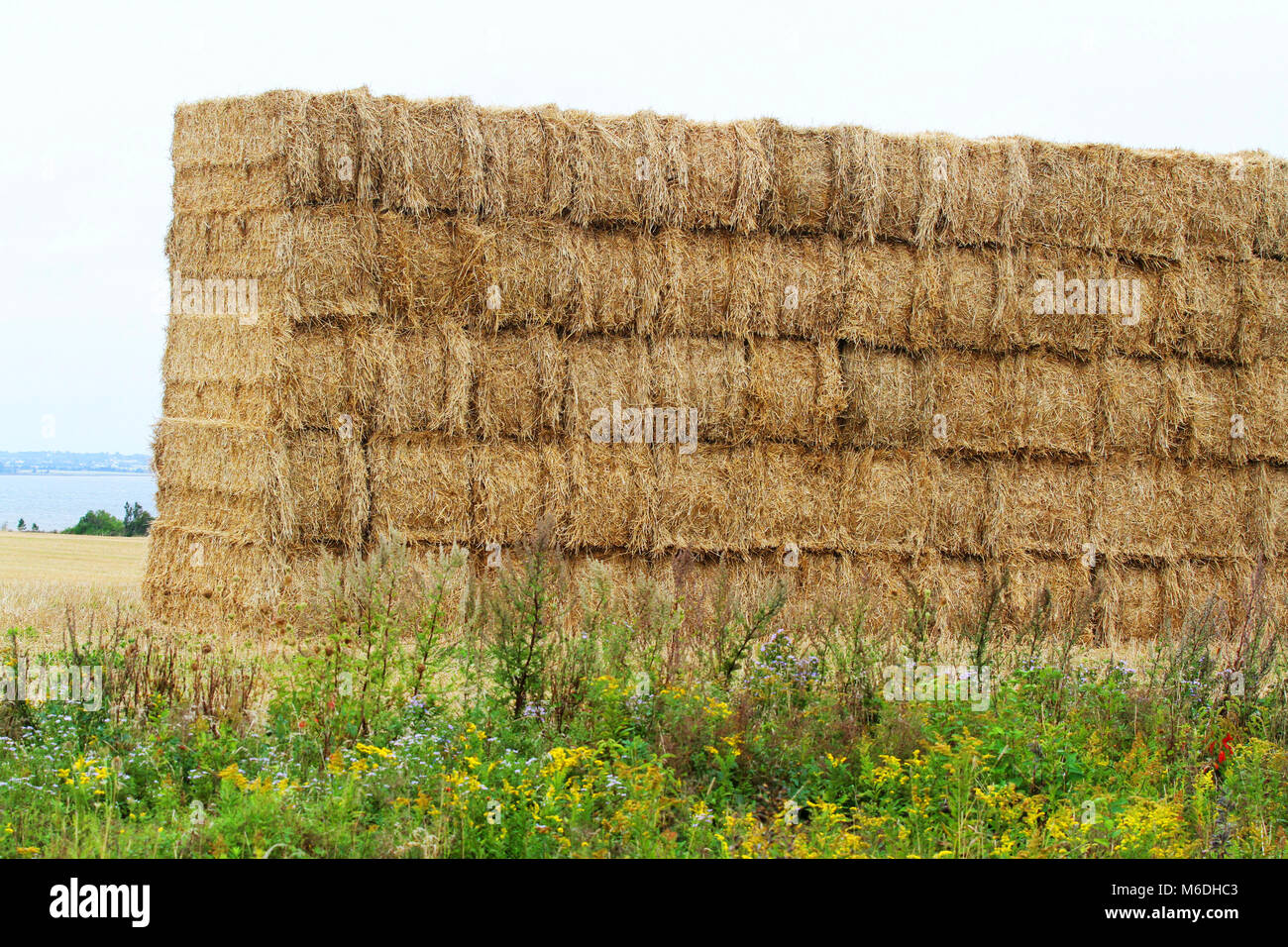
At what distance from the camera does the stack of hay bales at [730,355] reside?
10516 millimetres

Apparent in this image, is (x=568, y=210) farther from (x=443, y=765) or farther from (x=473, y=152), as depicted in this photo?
(x=443, y=765)

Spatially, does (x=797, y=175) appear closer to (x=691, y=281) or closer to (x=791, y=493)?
(x=691, y=281)

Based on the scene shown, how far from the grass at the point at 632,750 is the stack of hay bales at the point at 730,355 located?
3.21 metres

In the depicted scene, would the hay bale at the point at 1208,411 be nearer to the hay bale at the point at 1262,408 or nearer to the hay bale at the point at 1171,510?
the hay bale at the point at 1262,408

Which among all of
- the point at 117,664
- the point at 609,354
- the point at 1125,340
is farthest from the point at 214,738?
the point at 1125,340

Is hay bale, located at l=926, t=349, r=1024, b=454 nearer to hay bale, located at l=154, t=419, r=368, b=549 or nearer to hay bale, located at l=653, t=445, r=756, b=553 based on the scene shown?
hay bale, located at l=653, t=445, r=756, b=553

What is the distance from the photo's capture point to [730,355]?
442 inches

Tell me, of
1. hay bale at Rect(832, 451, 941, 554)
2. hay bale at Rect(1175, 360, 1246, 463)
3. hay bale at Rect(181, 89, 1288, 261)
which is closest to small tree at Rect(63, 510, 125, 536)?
hay bale at Rect(181, 89, 1288, 261)

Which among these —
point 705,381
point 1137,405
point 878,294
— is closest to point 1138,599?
point 1137,405

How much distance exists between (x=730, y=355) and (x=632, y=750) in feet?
20.0

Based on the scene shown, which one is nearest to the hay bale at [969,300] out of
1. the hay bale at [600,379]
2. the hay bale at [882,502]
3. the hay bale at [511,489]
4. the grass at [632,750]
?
the hay bale at [882,502]

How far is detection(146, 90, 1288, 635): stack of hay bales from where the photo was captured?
10.5 metres

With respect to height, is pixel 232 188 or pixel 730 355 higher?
pixel 232 188

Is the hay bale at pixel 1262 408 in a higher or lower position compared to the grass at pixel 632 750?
higher
